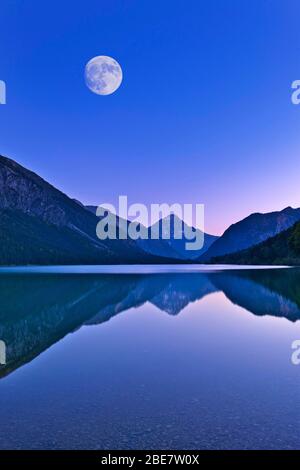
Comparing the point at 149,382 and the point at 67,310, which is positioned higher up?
the point at 67,310

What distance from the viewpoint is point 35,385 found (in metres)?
16.6

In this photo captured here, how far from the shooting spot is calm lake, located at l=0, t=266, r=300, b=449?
36.5 ft

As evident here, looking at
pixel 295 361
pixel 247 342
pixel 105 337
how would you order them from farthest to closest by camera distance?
pixel 105 337
pixel 247 342
pixel 295 361

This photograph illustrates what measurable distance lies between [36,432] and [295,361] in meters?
13.5

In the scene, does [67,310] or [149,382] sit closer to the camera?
[149,382]

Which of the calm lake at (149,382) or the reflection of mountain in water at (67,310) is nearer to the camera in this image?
the calm lake at (149,382)

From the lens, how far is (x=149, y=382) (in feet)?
55.2

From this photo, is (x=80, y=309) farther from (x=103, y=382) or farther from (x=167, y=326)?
(x=103, y=382)

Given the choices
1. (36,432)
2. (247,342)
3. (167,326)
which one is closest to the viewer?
(36,432)

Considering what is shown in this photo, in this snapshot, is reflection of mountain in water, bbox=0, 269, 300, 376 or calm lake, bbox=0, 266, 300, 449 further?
reflection of mountain in water, bbox=0, 269, 300, 376

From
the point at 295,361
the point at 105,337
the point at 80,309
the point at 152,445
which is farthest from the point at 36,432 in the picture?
the point at 80,309

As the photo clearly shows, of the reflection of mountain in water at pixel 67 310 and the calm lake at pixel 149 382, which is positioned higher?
the reflection of mountain in water at pixel 67 310

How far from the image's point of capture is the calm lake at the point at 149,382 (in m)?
11.1

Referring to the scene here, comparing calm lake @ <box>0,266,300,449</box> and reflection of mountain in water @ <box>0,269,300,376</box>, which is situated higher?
reflection of mountain in water @ <box>0,269,300,376</box>
